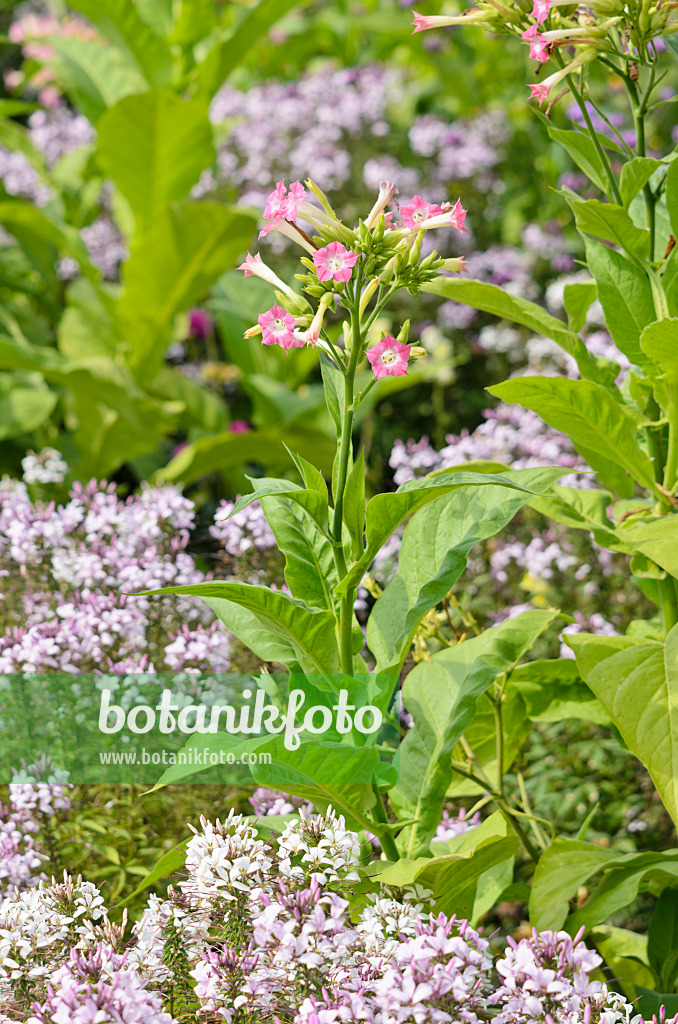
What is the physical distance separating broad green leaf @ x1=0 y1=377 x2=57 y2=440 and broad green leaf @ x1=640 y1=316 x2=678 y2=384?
2513mm

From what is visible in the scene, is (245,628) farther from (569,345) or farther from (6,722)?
(569,345)

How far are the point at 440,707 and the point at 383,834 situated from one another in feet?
0.74

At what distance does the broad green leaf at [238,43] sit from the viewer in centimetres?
353

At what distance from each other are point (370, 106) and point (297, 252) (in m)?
1.06

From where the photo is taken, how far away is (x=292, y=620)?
1.33m

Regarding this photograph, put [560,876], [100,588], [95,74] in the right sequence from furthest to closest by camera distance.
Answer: [95,74] < [100,588] < [560,876]

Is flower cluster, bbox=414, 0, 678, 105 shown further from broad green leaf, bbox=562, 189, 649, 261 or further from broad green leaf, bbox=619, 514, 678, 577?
broad green leaf, bbox=619, 514, 678, 577

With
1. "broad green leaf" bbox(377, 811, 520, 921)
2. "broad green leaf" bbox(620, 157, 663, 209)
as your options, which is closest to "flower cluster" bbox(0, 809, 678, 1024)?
"broad green leaf" bbox(377, 811, 520, 921)

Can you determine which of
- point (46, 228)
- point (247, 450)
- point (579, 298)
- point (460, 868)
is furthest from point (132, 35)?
point (460, 868)

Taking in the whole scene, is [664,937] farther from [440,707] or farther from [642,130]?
[642,130]

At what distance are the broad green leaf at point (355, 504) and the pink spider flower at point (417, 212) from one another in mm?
344

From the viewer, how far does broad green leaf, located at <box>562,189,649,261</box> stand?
147 centimetres

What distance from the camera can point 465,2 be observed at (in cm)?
603

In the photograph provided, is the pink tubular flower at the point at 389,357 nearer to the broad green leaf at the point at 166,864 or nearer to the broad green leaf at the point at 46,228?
the broad green leaf at the point at 166,864
